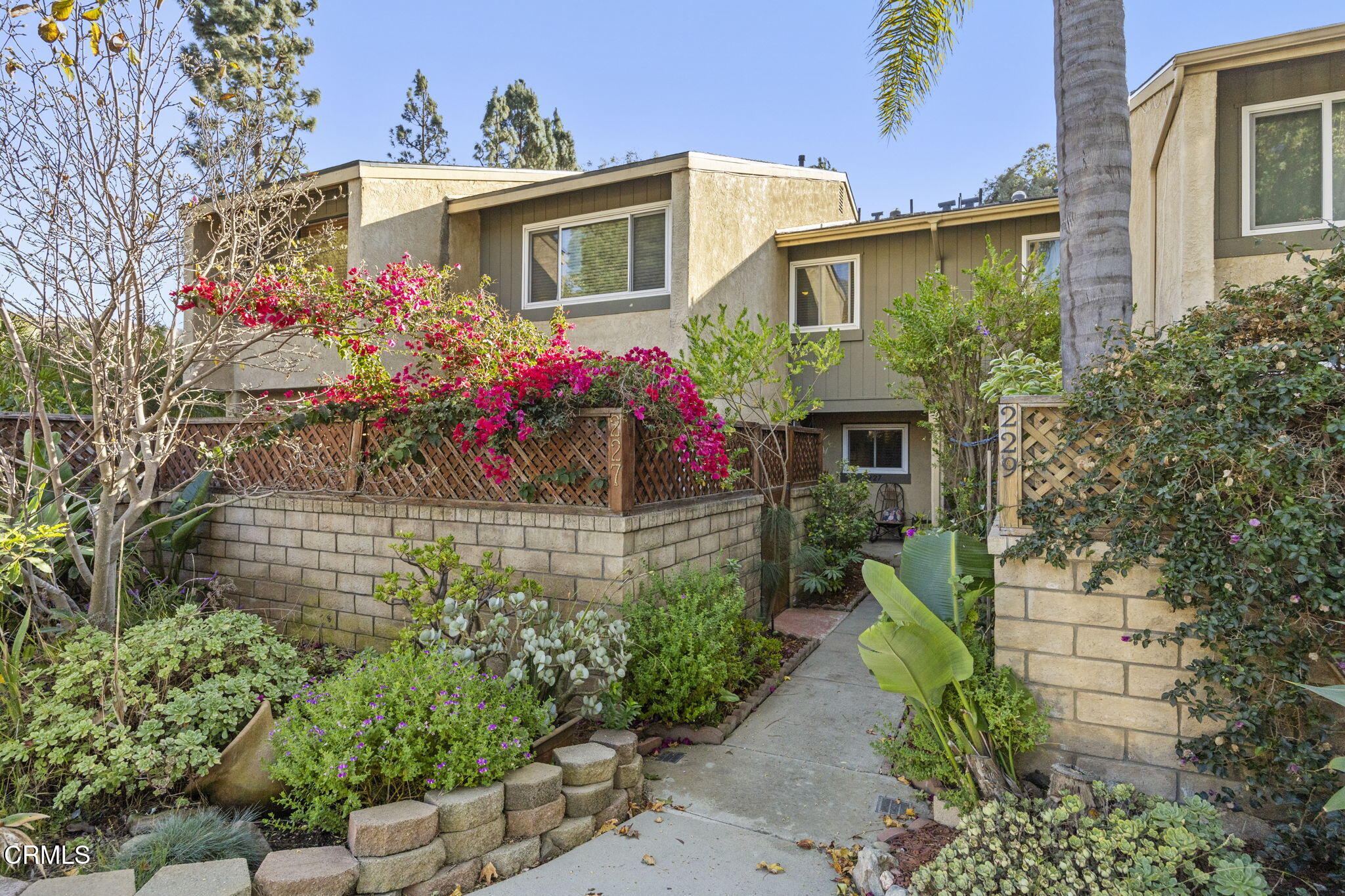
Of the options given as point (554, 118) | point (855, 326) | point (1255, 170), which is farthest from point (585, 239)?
point (554, 118)

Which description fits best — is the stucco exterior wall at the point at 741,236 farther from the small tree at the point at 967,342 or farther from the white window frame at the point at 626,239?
the small tree at the point at 967,342

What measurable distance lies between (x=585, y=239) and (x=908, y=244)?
5282mm

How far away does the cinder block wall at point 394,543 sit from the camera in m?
4.87

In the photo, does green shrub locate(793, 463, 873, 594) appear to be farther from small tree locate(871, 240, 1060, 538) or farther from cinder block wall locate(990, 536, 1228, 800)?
cinder block wall locate(990, 536, 1228, 800)

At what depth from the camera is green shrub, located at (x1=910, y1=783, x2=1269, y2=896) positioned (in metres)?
2.58

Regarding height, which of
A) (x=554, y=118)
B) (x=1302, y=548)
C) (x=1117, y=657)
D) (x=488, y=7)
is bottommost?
(x=1117, y=657)

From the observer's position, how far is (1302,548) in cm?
274

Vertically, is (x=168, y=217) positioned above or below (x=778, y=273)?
below

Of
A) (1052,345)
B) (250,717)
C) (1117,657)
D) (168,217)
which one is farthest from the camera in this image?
(1052,345)

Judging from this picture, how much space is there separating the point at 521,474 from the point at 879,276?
339 inches

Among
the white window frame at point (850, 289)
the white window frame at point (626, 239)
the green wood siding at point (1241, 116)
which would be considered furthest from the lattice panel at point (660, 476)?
the white window frame at point (850, 289)

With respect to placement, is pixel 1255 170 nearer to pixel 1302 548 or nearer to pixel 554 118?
pixel 1302 548

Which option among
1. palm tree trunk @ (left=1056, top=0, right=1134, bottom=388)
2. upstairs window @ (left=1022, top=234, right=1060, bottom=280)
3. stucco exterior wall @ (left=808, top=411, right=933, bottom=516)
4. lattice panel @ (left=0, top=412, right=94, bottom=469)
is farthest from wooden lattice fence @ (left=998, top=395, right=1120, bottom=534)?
stucco exterior wall @ (left=808, top=411, right=933, bottom=516)
